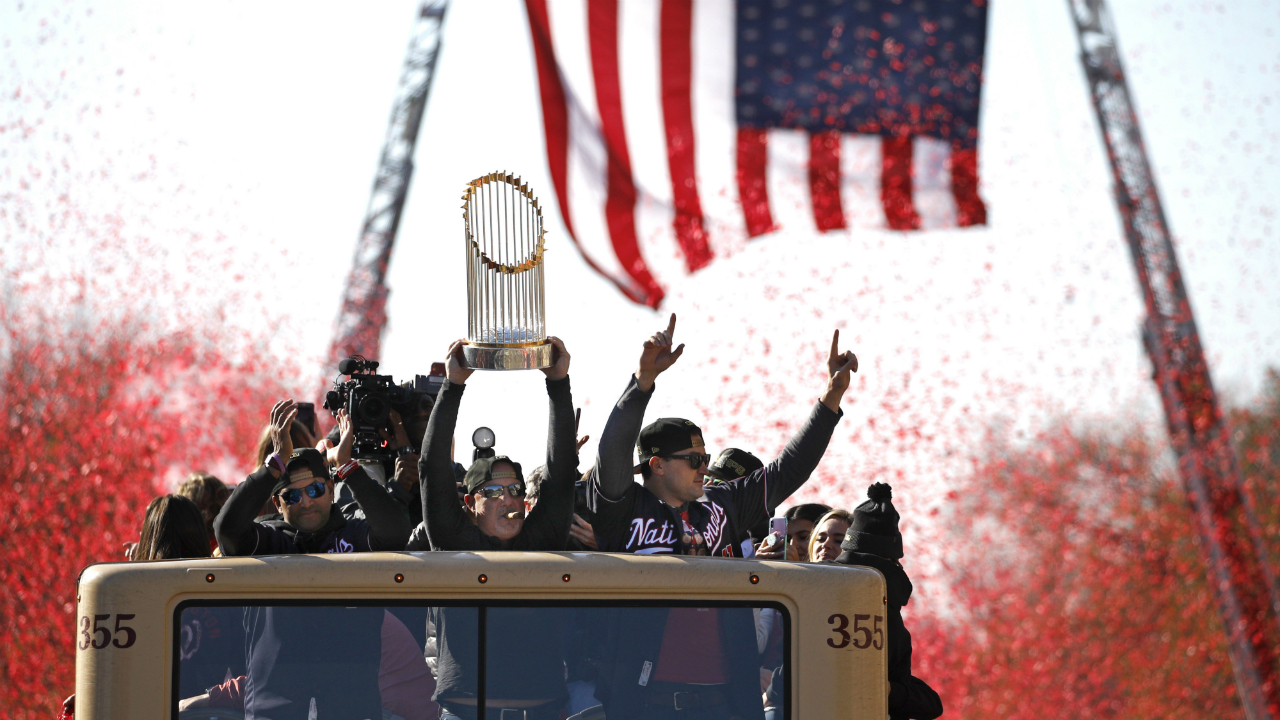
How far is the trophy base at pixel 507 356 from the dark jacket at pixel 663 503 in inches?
11.1

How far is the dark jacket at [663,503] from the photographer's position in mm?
3855

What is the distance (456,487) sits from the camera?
372cm

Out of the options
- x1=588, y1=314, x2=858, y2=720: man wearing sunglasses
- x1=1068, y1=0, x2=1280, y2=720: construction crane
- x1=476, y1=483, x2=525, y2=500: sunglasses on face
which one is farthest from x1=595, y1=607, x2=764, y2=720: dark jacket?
x1=1068, y1=0, x2=1280, y2=720: construction crane

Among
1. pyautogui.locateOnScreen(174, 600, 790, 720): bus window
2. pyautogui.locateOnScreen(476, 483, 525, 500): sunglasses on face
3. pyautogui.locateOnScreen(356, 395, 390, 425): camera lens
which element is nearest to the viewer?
pyautogui.locateOnScreen(174, 600, 790, 720): bus window

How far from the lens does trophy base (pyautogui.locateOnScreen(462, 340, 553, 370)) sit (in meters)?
3.68

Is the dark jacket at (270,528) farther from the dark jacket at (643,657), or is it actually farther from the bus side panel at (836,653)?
the bus side panel at (836,653)

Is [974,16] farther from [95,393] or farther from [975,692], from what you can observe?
[95,393]

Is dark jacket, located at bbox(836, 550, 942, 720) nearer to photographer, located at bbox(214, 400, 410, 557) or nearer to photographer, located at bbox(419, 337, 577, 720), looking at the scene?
photographer, located at bbox(419, 337, 577, 720)

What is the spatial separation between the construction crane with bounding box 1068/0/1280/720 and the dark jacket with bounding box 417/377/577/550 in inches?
468

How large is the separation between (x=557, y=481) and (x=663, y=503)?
0.50m

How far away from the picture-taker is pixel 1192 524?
1695 centimetres

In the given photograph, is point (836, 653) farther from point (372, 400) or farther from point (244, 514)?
point (372, 400)

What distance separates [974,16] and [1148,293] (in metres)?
4.00

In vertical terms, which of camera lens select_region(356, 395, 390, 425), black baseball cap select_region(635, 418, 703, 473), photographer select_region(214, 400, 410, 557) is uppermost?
camera lens select_region(356, 395, 390, 425)
